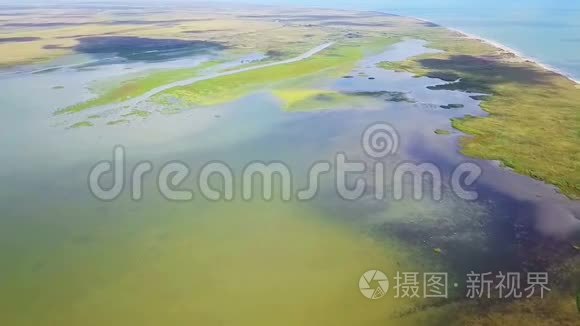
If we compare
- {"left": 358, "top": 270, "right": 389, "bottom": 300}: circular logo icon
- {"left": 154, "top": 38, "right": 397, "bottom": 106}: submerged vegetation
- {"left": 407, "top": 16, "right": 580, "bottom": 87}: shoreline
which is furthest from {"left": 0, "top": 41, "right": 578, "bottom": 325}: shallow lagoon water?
{"left": 407, "top": 16, "right": 580, "bottom": 87}: shoreline

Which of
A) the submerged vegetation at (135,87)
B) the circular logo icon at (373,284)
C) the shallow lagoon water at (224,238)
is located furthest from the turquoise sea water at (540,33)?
the circular logo icon at (373,284)

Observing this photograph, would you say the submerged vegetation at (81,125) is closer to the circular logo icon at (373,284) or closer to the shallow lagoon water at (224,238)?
the shallow lagoon water at (224,238)

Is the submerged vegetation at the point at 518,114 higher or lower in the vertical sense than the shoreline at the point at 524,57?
lower

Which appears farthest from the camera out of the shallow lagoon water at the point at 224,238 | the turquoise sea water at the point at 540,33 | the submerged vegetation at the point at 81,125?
the turquoise sea water at the point at 540,33

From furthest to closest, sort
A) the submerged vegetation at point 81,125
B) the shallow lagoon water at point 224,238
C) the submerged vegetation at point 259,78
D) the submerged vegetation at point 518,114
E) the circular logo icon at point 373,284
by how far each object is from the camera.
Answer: the submerged vegetation at point 259,78
the submerged vegetation at point 81,125
the submerged vegetation at point 518,114
the circular logo icon at point 373,284
the shallow lagoon water at point 224,238

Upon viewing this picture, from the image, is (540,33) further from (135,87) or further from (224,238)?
(224,238)

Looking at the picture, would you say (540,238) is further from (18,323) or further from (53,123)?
(53,123)
